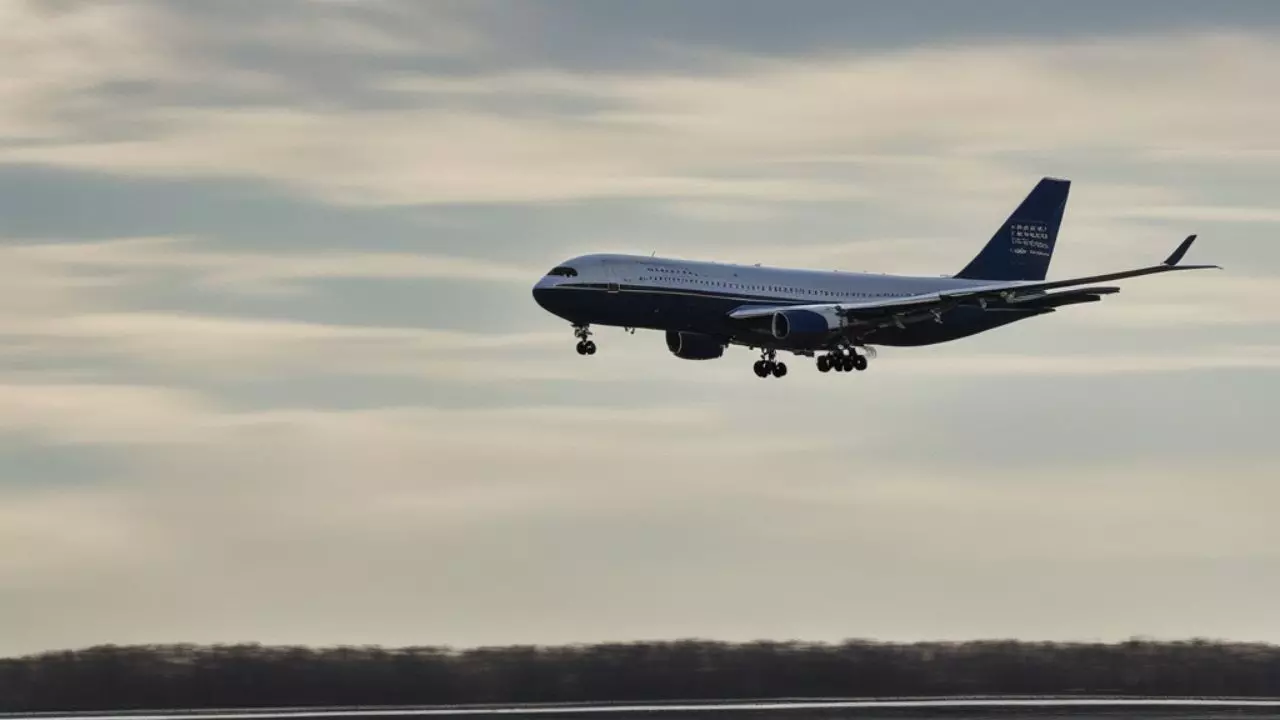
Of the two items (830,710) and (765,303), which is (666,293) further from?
(830,710)

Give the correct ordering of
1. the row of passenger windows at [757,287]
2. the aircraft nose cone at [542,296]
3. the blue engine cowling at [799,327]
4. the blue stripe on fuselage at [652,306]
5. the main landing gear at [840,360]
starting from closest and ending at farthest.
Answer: the blue stripe on fuselage at [652,306] < the blue engine cowling at [799,327] < the aircraft nose cone at [542,296] < the row of passenger windows at [757,287] < the main landing gear at [840,360]

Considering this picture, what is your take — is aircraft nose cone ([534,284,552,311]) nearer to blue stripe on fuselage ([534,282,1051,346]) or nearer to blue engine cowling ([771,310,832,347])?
blue stripe on fuselage ([534,282,1051,346])

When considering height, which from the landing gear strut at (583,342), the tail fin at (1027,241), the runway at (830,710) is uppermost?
the tail fin at (1027,241)

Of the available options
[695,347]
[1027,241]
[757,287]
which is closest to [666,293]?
[757,287]

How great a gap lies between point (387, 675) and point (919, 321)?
143 ft

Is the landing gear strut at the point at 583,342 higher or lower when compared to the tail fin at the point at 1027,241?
lower

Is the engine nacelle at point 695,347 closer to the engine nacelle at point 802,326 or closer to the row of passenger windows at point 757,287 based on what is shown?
the row of passenger windows at point 757,287

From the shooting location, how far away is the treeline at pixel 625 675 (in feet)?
474

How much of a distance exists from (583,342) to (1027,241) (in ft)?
162

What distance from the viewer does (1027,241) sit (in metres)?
170

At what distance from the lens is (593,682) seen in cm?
14888

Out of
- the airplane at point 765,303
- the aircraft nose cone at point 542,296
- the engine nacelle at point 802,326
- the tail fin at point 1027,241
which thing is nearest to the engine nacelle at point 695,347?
the airplane at point 765,303

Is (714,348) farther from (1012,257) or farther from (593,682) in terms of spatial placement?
(1012,257)

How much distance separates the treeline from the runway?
13353 millimetres
